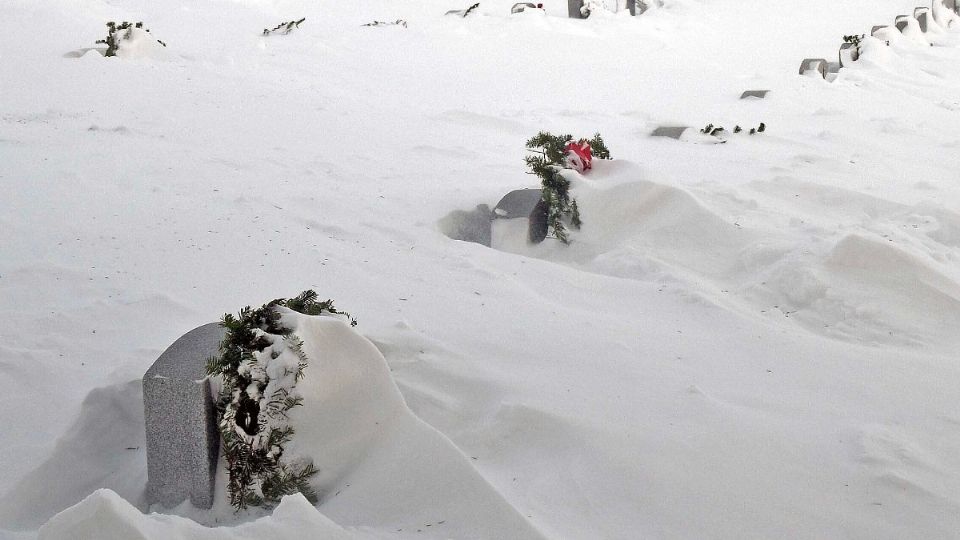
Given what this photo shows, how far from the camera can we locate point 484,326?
12.8 ft

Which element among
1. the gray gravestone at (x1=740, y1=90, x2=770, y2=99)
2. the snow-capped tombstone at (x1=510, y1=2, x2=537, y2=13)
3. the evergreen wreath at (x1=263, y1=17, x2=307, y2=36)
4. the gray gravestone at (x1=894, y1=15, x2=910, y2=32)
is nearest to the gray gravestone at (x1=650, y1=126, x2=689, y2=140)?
the gray gravestone at (x1=740, y1=90, x2=770, y2=99)

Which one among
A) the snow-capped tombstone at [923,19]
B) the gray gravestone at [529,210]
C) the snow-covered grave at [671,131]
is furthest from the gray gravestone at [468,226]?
the snow-capped tombstone at [923,19]

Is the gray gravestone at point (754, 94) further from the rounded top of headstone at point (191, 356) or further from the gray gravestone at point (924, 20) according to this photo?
the rounded top of headstone at point (191, 356)

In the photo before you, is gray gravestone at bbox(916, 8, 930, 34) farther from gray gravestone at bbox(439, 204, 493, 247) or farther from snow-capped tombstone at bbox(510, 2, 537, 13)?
gray gravestone at bbox(439, 204, 493, 247)

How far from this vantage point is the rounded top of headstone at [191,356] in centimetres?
278

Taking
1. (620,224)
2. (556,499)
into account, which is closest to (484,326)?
(556,499)

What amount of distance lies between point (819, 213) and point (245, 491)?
4.31m

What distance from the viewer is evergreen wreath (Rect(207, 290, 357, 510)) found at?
2.70 metres

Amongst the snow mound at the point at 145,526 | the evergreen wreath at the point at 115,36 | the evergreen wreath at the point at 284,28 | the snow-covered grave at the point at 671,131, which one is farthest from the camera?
the evergreen wreath at the point at 284,28

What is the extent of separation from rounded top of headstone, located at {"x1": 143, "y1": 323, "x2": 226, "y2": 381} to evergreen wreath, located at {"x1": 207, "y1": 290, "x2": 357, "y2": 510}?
0.07 m

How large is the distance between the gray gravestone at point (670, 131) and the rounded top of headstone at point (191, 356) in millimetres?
5855

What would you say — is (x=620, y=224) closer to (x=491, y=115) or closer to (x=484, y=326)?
(x=484, y=326)

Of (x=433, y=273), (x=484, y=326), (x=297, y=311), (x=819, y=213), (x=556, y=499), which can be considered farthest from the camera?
(x=819, y=213)

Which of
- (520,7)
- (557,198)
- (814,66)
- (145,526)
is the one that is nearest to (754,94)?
(814,66)
